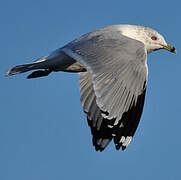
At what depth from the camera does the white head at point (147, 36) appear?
7.54 m

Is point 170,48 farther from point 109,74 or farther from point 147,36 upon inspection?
point 109,74

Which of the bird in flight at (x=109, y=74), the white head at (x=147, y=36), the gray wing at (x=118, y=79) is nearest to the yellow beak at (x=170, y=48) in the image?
the white head at (x=147, y=36)

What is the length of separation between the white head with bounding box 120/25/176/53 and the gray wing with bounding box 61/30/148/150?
3.49 ft

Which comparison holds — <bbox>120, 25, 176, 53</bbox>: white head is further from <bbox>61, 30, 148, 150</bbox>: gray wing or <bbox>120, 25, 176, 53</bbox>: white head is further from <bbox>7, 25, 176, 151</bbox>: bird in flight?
<bbox>61, 30, 148, 150</bbox>: gray wing

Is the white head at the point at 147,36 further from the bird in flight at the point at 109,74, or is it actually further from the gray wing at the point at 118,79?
the gray wing at the point at 118,79

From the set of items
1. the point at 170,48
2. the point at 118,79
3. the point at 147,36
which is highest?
the point at 147,36

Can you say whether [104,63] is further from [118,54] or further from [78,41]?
[78,41]

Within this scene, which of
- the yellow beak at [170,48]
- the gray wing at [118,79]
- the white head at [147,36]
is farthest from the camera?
the yellow beak at [170,48]

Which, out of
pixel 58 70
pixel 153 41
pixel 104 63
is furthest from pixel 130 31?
pixel 104 63

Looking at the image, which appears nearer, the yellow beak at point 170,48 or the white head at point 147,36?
the white head at point 147,36

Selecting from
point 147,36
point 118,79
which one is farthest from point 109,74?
point 147,36

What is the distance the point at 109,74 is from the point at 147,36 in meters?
2.08

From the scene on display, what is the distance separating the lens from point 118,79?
19.3 ft

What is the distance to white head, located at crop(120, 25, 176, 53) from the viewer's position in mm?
7539
